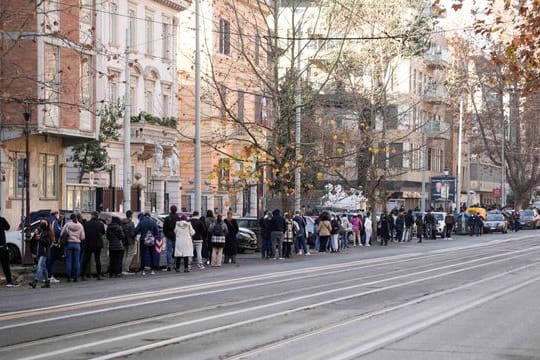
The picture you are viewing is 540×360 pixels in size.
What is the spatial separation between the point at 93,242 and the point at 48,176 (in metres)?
13.6

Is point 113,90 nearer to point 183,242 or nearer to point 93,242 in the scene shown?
point 183,242

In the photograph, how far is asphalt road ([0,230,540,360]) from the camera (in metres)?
12.5

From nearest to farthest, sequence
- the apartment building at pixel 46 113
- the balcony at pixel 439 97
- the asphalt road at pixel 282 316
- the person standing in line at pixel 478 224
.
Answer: the asphalt road at pixel 282 316 → the apartment building at pixel 46 113 → the person standing in line at pixel 478 224 → the balcony at pixel 439 97

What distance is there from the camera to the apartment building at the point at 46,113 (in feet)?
109

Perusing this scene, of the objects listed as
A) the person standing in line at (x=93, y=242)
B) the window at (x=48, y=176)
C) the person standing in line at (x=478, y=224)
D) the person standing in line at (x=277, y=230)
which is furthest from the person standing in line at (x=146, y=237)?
the person standing in line at (x=478, y=224)

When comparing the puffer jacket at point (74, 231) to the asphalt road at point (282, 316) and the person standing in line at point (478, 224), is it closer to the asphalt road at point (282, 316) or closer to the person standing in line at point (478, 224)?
the asphalt road at point (282, 316)

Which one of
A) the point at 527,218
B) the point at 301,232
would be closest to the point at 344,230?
the point at 301,232

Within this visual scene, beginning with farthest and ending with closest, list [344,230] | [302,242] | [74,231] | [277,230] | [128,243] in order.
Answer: [344,230] < [302,242] < [277,230] < [128,243] < [74,231]

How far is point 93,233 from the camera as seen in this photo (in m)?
25.8

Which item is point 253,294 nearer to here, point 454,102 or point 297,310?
point 297,310

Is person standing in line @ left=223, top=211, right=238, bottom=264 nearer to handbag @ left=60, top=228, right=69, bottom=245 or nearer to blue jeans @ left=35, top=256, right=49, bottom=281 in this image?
handbag @ left=60, top=228, right=69, bottom=245

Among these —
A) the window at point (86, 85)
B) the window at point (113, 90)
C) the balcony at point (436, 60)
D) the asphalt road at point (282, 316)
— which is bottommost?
the asphalt road at point (282, 316)

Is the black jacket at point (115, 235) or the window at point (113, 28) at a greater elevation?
the window at point (113, 28)

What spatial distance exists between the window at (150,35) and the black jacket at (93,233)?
89.8 feet
